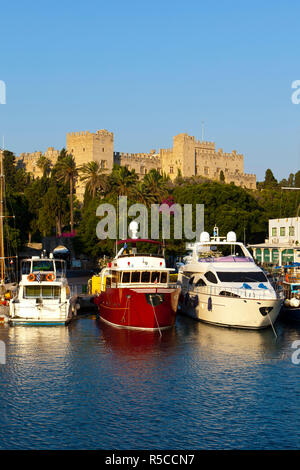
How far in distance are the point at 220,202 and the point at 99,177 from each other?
19.6 meters

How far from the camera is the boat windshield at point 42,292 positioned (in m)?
40.3

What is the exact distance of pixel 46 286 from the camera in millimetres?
40719

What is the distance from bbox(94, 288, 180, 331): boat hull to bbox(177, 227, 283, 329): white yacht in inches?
111

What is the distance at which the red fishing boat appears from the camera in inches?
1468

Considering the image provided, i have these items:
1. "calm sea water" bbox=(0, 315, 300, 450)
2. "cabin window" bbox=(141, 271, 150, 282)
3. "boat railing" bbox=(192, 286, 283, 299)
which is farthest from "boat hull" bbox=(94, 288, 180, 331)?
"boat railing" bbox=(192, 286, 283, 299)

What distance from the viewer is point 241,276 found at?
39562 millimetres

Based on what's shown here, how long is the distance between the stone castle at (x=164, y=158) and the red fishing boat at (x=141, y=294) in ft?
336

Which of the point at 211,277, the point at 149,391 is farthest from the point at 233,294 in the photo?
the point at 149,391

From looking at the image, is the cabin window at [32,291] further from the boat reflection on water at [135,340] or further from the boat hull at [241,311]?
the boat hull at [241,311]

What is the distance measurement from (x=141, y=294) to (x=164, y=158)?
132653 mm

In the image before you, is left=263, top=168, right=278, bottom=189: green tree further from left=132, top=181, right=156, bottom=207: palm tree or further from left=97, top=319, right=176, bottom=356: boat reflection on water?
left=97, top=319, right=176, bottom=356: boat reflection on water

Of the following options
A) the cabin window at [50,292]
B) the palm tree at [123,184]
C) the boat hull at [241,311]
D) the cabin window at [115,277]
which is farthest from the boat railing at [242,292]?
the palm tree at [123,184]

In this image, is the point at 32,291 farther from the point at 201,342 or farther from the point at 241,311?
the point at 241,311
